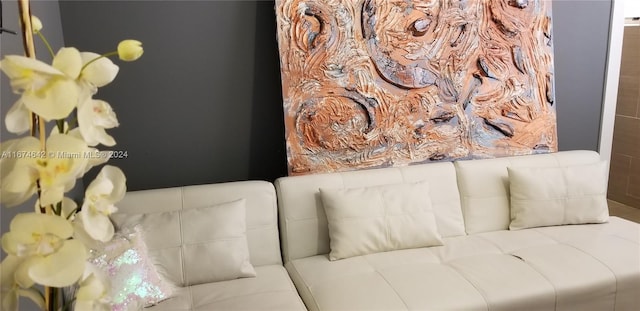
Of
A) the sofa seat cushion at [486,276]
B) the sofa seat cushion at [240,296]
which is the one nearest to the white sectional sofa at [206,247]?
the sofa seat cushion at [240,296]

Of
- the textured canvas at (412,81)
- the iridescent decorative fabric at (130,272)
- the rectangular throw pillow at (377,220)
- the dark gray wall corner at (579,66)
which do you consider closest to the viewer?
the iridescent decorative fabric at (130,272)

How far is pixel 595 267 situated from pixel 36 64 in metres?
2.27

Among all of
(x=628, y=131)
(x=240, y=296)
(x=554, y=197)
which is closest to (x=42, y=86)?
(x=240, y=296)

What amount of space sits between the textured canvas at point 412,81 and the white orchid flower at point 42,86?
1.79m

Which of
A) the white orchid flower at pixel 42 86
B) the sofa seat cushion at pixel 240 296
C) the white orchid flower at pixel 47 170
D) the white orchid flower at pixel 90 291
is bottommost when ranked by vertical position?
the sofa seat cushion at pixel 240 296

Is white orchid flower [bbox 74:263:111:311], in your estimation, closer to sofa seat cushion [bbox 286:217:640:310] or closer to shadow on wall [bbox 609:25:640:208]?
sofa seat cushion [bbox 286:217:640:310]

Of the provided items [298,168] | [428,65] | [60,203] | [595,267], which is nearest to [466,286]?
[595,267]

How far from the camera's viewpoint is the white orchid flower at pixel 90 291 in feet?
2.40

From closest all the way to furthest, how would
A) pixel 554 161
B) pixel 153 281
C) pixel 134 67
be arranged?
pixel 153 281 → pixel 134 67 → pixel 554 161

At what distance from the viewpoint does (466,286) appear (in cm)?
201

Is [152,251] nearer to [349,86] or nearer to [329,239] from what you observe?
[329,239]

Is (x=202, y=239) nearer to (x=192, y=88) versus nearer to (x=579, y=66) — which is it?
(x=192, y=88)

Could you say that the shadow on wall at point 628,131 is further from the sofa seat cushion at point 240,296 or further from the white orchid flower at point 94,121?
the white orchid flower at point 94,121

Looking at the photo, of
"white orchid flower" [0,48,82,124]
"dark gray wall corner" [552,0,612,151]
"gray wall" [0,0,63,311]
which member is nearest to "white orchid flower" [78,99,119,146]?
"white orchid flower" [0,48,82,124]
